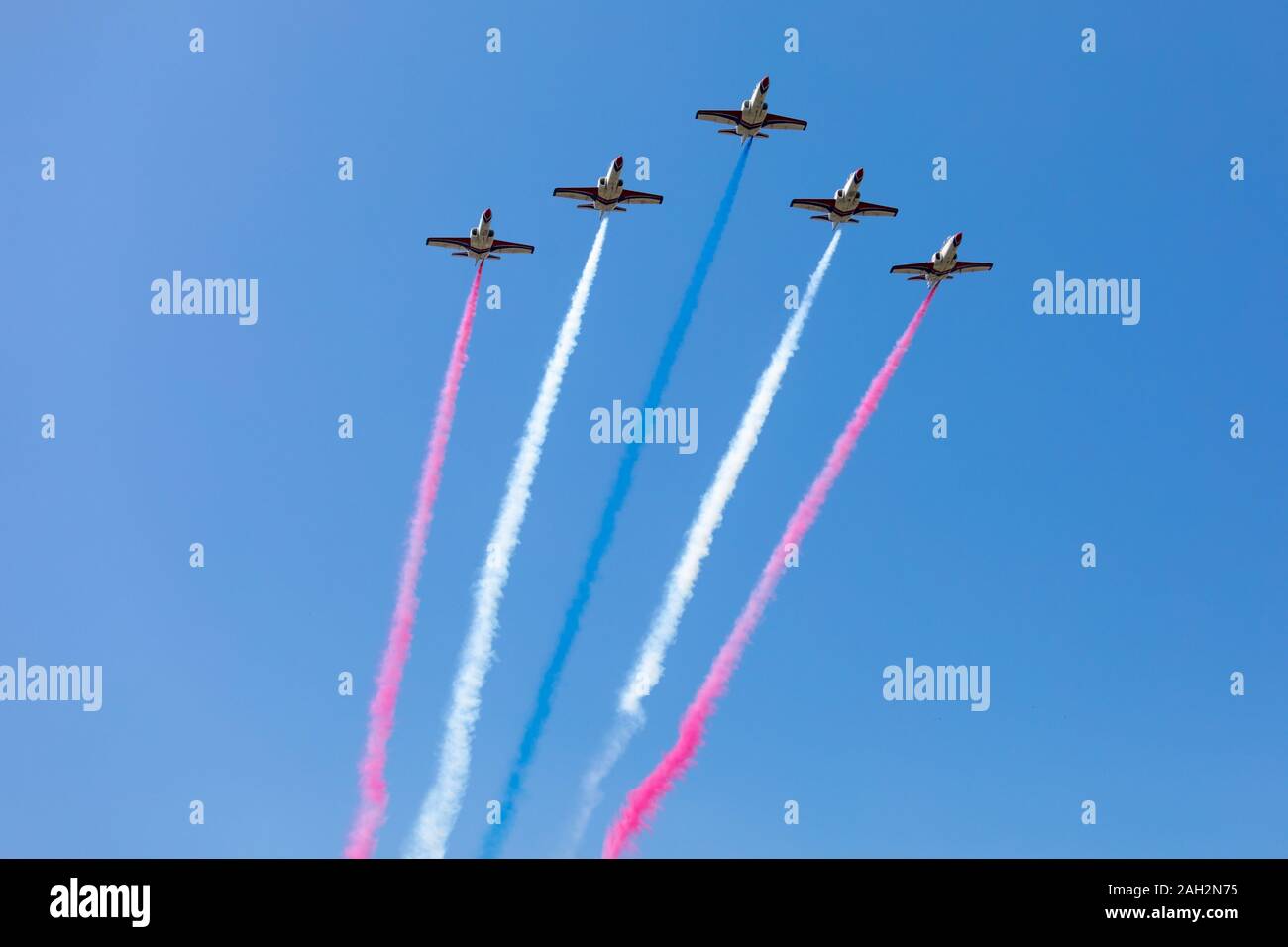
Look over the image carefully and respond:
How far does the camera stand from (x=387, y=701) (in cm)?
7512

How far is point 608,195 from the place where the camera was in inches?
3061

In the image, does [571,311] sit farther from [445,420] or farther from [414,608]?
[414,608]

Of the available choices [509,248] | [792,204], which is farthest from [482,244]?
[792,204]

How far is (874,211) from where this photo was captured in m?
79.4

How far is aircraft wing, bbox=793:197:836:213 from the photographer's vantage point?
78.3 metres

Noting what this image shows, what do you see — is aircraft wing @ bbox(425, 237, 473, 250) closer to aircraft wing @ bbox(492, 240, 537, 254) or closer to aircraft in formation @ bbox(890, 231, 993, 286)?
aircraft wing @ bbox(492, 240, 537, 254)

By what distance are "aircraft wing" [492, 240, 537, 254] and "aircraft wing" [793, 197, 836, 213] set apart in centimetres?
1517

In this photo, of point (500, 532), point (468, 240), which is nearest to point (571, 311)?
point (468, 240)

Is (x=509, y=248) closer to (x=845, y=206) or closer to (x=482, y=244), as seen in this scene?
(x=482, y=244)

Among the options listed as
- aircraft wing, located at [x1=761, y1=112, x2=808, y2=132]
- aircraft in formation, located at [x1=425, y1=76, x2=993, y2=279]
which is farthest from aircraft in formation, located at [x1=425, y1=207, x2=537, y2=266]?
aircraft wing, located at [x1=761, y1=112, x2=808, y2=132]

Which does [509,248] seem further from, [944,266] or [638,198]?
[944,266]

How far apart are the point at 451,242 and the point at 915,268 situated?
25970mm

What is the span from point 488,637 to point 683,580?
10.8m

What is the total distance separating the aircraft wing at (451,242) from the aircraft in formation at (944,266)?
78.2ft
